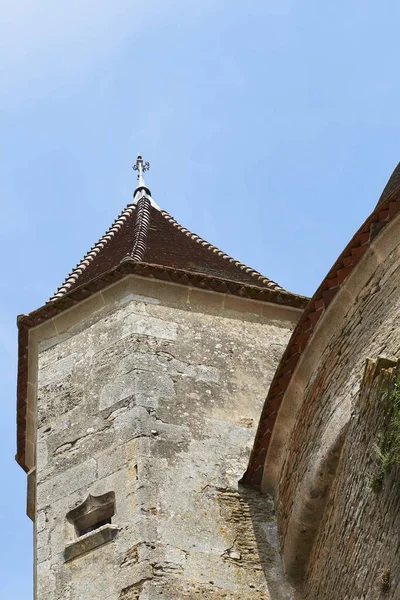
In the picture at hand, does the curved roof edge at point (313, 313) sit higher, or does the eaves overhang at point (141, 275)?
the eaves overhang at point (141, 275)

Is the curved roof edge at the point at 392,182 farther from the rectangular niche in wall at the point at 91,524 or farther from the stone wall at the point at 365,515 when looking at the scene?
the rectangular niche in wall at the point at 91,524

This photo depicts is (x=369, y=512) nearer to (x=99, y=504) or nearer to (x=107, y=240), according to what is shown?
(x=99, y=504)

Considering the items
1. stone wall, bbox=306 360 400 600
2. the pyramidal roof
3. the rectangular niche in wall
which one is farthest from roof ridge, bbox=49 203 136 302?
stone wall, bbox=306 360 400 600

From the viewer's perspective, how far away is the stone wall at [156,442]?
8289mm

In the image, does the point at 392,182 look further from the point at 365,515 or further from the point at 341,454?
the point at 365,515

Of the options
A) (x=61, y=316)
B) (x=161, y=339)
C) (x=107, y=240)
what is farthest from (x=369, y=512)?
(x=107, y=240)

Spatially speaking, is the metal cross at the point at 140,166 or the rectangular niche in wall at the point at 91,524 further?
the metal cross at the point at 140,166

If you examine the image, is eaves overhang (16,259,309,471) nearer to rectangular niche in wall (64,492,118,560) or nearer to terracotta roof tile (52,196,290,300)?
terracotta roof tile (52,196,290,300)

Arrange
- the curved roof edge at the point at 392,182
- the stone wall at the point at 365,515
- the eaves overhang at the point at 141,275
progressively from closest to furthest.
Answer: the stone wall at the point at 365,515
the curved roof edge at the point at 392,182
the eaves overhang at the point at 141,275

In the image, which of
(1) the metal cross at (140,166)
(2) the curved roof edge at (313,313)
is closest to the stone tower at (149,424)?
(2) the curved roof edge at (313,313)

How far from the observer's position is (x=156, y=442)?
891 cm

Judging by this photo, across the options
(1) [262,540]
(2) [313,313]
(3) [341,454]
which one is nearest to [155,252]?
(2) [313,313]

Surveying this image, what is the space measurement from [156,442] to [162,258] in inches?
101

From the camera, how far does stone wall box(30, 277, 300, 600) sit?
8289mm
